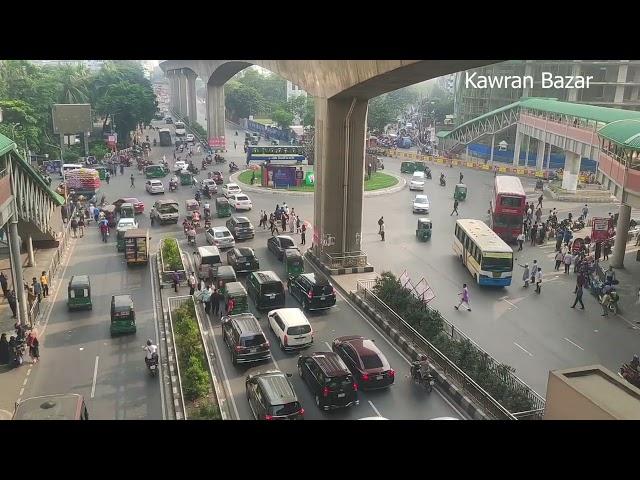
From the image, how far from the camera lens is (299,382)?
1806 cm

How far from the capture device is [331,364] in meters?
16.7

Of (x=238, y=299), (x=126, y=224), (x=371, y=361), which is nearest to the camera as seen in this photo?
(x=371, y=361)

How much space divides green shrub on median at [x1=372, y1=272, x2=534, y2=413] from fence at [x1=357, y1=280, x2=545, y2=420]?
2.1 inches

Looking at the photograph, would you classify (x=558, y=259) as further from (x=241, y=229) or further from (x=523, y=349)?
(x=241, y=229)

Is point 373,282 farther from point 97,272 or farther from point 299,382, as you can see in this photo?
point 97,272

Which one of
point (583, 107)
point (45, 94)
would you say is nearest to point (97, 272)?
point (583, 107)

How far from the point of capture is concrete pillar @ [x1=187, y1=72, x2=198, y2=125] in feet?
312

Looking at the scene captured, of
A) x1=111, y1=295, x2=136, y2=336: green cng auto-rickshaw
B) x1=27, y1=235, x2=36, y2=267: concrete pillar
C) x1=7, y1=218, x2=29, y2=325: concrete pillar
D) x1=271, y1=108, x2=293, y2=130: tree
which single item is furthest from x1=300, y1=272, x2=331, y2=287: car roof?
x1=271, y1=108, x2=293, y2=130: tree

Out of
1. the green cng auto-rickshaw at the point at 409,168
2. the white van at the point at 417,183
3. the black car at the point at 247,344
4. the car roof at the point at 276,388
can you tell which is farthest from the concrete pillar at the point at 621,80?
the car roof at the point at 276,388

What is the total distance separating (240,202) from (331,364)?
26213 millimetres

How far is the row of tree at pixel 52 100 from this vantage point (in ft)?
184

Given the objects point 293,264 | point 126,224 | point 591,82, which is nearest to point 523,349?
point 293,264
